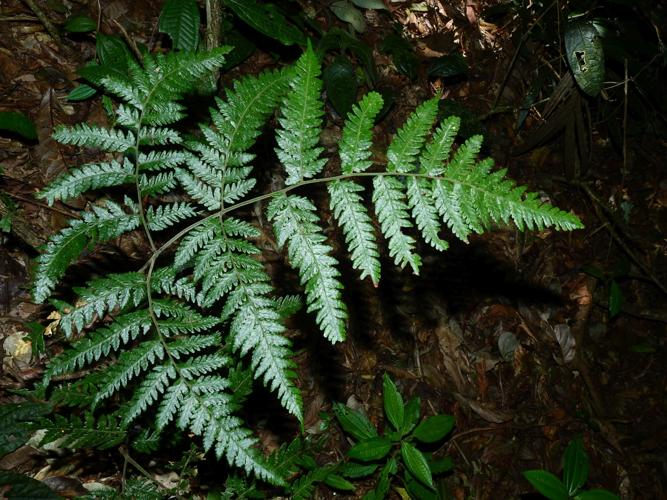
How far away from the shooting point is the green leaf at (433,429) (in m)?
2.74

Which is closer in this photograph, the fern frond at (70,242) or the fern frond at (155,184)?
the fern frond at (70,242)

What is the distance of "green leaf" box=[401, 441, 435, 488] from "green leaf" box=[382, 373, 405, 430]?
10 centimetres

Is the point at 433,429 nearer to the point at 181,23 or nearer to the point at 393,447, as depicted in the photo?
the point at 393,447

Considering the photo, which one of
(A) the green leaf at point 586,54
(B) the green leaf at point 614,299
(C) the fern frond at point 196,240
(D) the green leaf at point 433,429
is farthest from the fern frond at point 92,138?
(B) the green leaf at point 614,299

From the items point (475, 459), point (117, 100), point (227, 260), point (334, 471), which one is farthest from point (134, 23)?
point (475, 459)

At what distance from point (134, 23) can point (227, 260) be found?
7.27 feet

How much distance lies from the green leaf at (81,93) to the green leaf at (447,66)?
2.36m

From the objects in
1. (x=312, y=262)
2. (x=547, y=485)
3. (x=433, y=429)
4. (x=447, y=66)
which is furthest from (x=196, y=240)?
(x=447, y=66)

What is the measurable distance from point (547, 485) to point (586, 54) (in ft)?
9.30

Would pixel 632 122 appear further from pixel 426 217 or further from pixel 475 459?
pixel 426 217

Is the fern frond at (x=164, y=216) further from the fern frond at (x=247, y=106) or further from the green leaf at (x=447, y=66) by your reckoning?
the green leaf at (x=447, y=66)

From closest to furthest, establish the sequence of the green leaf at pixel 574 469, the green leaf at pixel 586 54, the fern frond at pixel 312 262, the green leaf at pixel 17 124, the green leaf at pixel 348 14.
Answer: the fern frond at pixel 312 262 → the green leaf at pixel 17 124 → the green leaf at pixel 574 469 → the green leaf at pixel 586 54 → the green leaf at pixel 348 14

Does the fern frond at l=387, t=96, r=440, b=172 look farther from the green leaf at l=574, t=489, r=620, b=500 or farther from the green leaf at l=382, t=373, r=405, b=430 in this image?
the green leaf at l=574, t=489, r=620, b=500

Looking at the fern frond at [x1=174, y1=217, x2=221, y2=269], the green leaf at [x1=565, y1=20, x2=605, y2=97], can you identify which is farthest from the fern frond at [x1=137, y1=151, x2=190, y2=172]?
the green leaf at [x1=565, y1=20, x2=605, y2=97]
